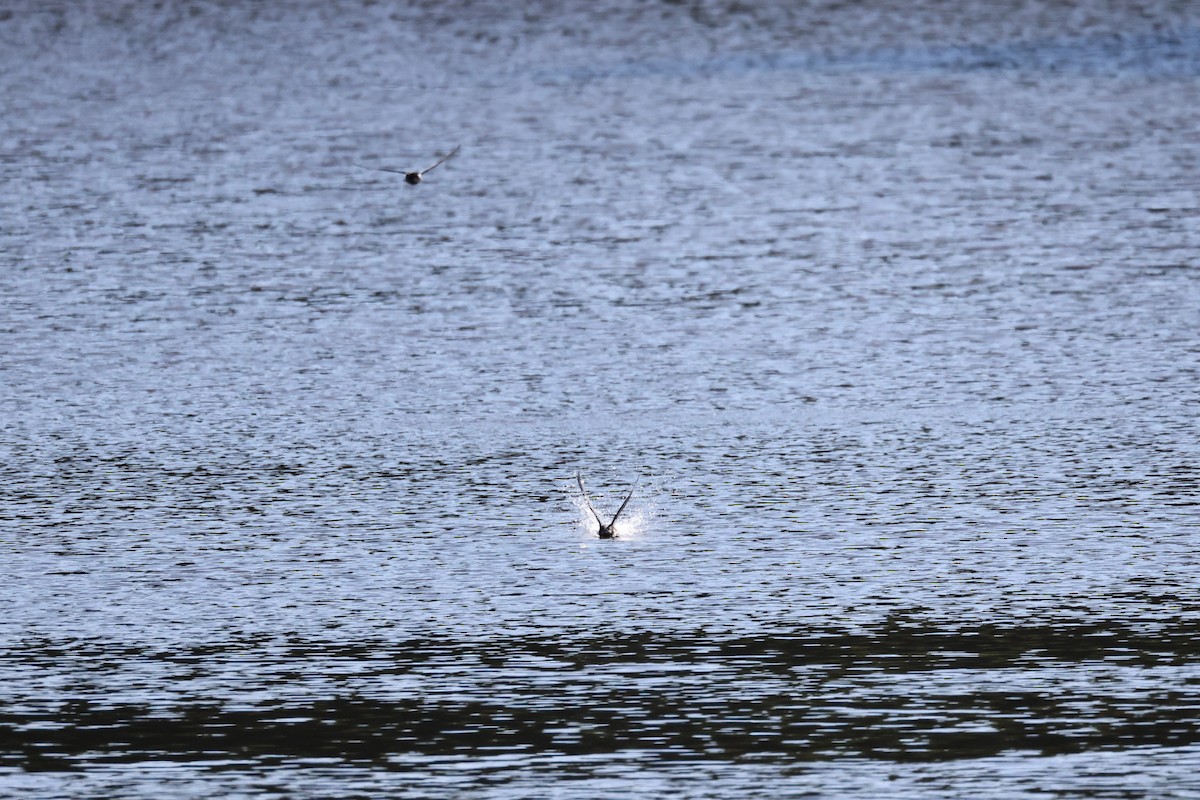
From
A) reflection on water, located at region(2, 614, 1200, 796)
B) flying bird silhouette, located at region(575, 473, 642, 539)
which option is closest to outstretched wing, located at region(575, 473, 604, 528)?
flying bird silhouette, located at region(575, 473, 642, 539)

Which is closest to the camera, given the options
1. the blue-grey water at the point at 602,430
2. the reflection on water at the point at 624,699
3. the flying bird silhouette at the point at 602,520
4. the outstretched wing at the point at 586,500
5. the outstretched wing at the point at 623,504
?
the reflection on water at the point at 624,699

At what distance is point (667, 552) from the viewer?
14.8 m

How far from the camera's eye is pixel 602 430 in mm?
17906

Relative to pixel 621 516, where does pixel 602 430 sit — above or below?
below

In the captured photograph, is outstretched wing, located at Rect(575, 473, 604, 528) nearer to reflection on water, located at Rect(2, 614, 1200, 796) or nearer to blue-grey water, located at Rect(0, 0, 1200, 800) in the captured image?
blue-grey water, located at Rect(0, 0, 1200, 800)

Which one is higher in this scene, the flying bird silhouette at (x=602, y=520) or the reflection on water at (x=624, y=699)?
the reflection on water at (x=624, y=699)

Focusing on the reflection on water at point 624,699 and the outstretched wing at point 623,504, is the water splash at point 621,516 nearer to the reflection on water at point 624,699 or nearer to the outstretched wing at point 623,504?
the outstretched wing at point 623,504

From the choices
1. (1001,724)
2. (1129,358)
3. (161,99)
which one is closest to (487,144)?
(161,99)

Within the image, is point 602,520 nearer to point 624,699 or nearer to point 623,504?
point 623,504

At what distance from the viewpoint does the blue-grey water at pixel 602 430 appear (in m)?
11.8

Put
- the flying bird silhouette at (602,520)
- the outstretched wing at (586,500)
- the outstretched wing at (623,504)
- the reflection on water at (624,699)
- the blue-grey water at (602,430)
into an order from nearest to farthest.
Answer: the reflection on water at (624,699)
the blue-grey water at (602,430)
the flying bird silhouette at (602,520)
the outstretched wing at (623,504)
the outstretched wing at (586,500)

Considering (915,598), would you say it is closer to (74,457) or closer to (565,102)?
(74,457)

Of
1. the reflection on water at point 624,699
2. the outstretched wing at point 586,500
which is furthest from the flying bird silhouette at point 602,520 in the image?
the reflection on water at point 624,699

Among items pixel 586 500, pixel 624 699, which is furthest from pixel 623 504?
pixel 624 699
